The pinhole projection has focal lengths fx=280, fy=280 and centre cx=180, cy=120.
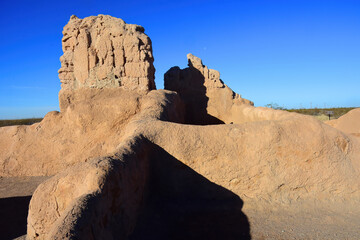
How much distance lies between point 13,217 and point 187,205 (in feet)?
Result: 10.2

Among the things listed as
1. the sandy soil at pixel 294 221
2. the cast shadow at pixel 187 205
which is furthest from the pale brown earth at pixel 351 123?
the cast shadow at pixel 187 205

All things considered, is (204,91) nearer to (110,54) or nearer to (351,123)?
(110,54)

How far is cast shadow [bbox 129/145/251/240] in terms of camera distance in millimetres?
3855

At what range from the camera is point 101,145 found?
6.11 m

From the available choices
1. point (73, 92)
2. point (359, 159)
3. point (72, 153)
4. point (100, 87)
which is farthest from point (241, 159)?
point (73, 92)

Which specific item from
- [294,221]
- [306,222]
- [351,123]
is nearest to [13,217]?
[294,221]

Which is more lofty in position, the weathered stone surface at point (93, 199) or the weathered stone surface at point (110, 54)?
the weathered stone surface at point (110, 54)

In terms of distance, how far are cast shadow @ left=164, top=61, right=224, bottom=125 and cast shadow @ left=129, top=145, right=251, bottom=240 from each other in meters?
5.22

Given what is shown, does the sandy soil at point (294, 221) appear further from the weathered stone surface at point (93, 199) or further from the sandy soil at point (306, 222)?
the weathered stone surface at point (93, 199)

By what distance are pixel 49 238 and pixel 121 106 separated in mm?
4322

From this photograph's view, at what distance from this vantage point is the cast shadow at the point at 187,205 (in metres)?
3.86

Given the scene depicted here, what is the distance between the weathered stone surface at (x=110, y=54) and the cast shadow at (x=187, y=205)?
335 centimetres

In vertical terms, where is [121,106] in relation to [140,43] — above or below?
below

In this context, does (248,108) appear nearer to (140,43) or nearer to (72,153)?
(140,43)
